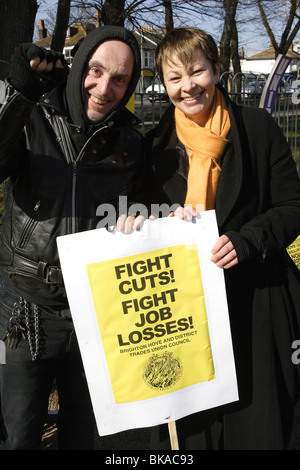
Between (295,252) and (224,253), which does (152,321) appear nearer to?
(224,253)

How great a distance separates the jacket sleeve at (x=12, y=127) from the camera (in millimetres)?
1631

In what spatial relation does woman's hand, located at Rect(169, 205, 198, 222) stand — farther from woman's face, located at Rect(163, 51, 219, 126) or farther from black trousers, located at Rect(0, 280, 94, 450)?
black trousers, located at Rect(0, 280, 94, 450)

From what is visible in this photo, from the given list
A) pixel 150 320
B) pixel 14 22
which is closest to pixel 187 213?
pixel 150 320

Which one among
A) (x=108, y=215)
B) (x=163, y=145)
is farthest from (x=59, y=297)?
(x=163, y=145)

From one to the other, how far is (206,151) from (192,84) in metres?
0.28

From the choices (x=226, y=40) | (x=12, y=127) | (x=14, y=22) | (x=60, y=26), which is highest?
A: (x=226, y=40)

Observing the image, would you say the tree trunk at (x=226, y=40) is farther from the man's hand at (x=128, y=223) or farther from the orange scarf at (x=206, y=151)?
the man's hand at (x=128, y=223)

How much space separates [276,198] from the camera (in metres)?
2.08

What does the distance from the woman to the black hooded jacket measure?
0.92 ft

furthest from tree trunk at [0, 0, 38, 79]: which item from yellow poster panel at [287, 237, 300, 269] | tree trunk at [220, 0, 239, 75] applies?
tree trunk at [220, 0, 239, 75]

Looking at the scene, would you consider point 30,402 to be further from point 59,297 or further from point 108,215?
point 108,215

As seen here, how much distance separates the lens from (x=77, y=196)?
188 cm

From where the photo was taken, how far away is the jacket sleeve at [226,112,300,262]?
195 centimetres

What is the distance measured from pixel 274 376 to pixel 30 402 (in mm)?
1052
